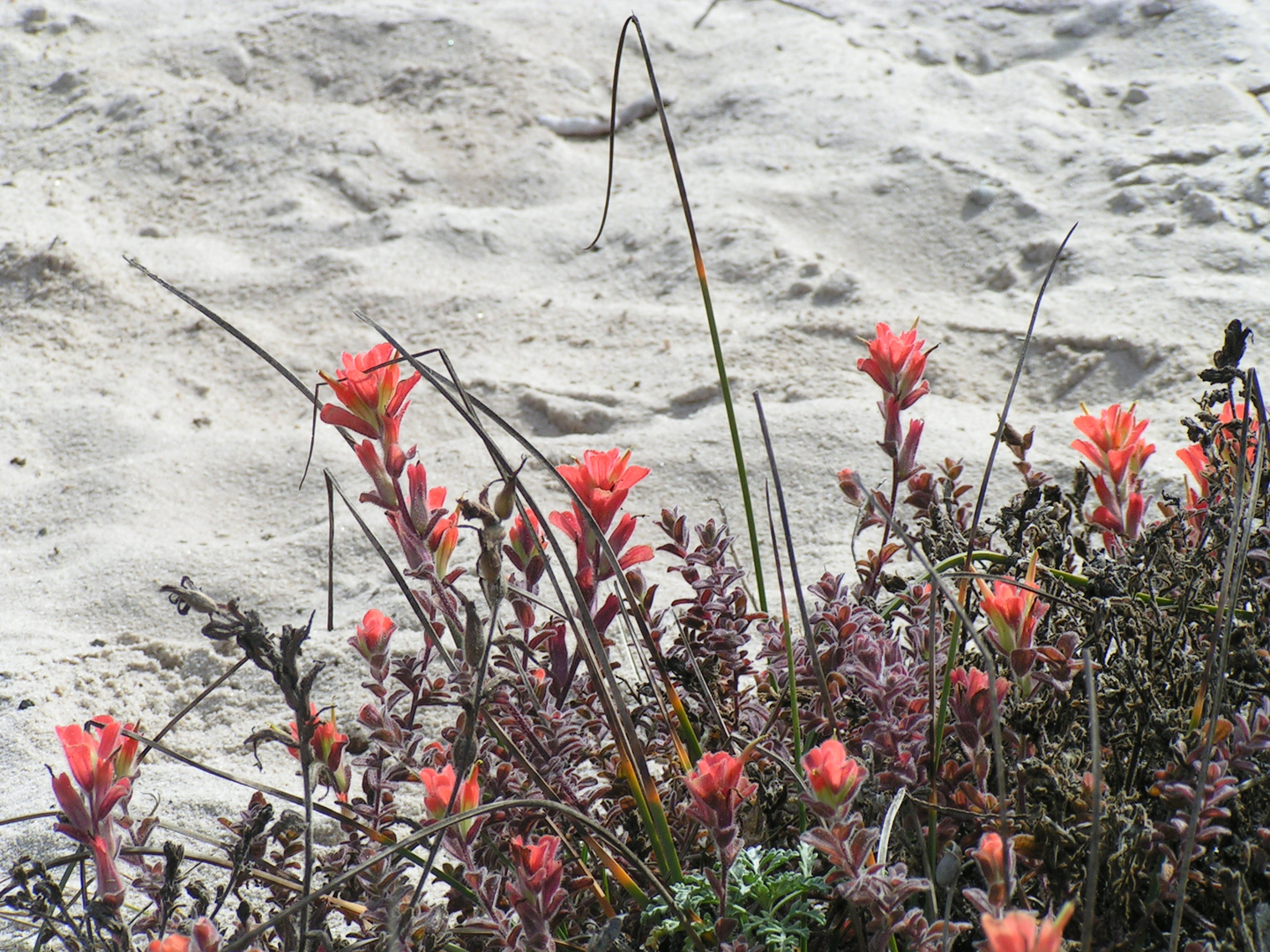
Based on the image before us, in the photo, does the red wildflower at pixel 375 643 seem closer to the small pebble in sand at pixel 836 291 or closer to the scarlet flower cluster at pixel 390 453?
the scarlet flower cluster at pixel 390 453

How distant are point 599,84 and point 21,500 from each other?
116 inches

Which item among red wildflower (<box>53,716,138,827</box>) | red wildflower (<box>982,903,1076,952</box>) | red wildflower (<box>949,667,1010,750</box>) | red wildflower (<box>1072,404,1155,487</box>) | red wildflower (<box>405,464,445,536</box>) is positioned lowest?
red wildflower (<box>53,716,138,827</box>)

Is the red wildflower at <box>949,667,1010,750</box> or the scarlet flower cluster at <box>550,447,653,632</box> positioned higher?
the scarlet flower cluster at <box>550,447,653,632</box>

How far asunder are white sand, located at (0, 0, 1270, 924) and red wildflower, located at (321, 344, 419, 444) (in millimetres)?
661

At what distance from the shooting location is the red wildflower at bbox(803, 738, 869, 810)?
1.05 m

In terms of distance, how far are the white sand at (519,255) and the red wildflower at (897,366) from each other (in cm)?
38

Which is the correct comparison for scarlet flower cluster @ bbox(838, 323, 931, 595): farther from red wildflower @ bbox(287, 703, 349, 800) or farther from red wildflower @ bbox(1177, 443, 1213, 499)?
red wildflower @ bbox(287, 703, 349, 800)

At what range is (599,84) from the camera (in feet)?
15.1

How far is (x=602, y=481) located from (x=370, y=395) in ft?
1.03

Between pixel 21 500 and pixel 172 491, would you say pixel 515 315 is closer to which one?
pixel 172 491

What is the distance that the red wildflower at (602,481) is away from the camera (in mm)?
1367

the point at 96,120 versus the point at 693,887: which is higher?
the point at 96,120

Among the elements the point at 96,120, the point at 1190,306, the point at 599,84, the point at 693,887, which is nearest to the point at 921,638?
the point at 693,887

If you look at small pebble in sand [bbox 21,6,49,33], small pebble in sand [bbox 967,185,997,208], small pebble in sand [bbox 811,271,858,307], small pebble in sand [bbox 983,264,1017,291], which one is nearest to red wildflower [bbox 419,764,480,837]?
small pebble in sand [bbox 811,271,858,307]
